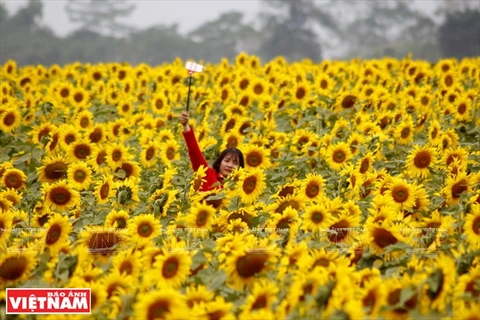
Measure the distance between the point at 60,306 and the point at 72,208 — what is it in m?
2.44

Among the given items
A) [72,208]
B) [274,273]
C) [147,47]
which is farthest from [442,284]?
[147,47]

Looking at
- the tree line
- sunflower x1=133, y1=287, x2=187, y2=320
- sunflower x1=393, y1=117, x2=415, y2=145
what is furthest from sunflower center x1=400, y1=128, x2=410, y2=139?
the tree line

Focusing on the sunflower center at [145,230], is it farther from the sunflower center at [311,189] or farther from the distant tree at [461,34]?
the distant tree at [461,34]

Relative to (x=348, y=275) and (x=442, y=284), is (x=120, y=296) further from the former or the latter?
(x=442, y=284)

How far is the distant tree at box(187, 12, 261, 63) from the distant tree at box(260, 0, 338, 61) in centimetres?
122

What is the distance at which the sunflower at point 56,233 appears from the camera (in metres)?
4.98

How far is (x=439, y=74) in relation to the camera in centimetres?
1216

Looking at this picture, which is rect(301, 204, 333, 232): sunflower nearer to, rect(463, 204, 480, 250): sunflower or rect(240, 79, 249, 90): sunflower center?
rect(463, 204, 480, 250): sunflower

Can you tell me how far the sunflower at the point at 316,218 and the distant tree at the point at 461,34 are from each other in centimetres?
3339

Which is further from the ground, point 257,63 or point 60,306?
point 257,63

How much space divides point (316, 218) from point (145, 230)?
3.27ft

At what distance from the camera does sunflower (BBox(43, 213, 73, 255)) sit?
16.3ft

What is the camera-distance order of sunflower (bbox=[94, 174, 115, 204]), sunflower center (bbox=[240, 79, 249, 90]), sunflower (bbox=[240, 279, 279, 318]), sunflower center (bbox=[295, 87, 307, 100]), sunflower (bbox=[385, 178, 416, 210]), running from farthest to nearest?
1. sunflower center (bbox=[240, 79, 249, 90])
2. sunflower center (bbox=[295, 87, 307, 100])
3. sunflower (bbox=[94, 174, 115, 204])
4. sunflower (bbox=[385, 178, 416, 210])
5. sunflower (bbox=[240, 279, 279, 318])

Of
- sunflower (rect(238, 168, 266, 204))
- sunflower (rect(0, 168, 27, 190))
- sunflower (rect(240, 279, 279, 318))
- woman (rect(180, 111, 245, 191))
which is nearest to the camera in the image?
sunflower (rect(240, 279, 279, 318))
